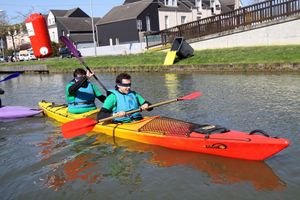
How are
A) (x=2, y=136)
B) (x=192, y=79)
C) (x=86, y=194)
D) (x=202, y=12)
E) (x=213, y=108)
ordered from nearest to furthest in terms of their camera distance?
(x=86, y=194), (x=2, y=136), (x=213, y=108), (x=192, y=79), (x=202, y=12)

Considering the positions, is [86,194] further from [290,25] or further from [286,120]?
[290,25]

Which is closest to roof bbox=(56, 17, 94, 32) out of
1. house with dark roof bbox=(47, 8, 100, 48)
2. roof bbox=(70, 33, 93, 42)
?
house with dark roof bbox=(47, 8, 100, 48)

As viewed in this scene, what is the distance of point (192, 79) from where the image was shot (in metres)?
16.4

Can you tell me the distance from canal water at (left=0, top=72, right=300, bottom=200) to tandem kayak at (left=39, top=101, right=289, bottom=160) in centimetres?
14

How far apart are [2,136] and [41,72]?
21485 millimetres

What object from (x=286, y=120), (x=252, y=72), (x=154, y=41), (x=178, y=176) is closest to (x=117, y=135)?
(x=178, y=176)

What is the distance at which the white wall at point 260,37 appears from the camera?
19.8 meters

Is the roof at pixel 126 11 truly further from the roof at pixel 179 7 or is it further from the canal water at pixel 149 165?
the canal water at pixel 149 165

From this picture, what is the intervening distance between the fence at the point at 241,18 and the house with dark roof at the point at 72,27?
29462 mm

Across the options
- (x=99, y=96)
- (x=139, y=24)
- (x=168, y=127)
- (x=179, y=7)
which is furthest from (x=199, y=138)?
(x=179, y=7)

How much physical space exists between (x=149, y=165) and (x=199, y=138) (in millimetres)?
885

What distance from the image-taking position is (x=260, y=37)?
826 inches

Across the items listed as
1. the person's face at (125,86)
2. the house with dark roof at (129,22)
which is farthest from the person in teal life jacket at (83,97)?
the house with dark roof at (129,22)

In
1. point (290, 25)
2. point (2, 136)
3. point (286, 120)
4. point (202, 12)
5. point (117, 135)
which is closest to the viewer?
point (117, 135)
